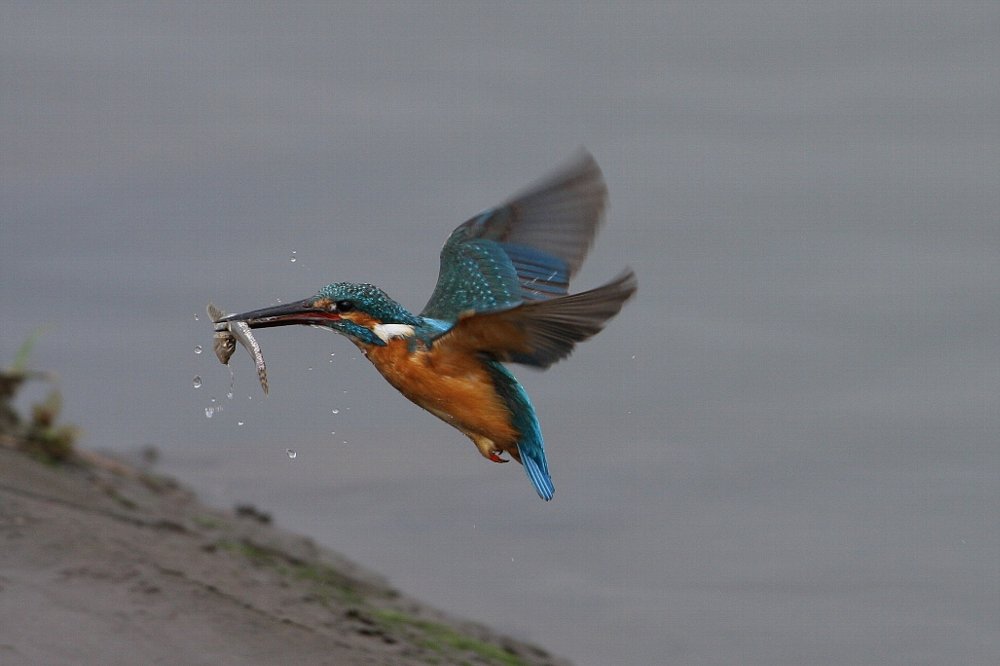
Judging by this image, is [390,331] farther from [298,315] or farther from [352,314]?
[298,315]

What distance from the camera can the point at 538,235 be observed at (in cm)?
511

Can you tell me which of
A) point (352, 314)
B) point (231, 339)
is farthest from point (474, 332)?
point (231, 339)

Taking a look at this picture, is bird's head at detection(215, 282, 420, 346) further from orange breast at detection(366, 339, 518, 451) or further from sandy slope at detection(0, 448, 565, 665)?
sandy slope at detection(0, 448, 565, 665)

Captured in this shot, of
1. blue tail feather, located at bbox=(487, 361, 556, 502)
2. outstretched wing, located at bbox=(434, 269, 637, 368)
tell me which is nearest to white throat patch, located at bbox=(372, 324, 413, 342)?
outstretched wing, located at bbox=(434, 269, 637, 368)

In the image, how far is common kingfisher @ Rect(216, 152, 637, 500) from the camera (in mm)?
3838

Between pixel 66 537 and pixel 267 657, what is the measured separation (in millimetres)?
1083

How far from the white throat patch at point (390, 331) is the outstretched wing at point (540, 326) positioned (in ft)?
0.40

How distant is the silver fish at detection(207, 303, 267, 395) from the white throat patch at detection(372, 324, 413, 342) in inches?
14.4

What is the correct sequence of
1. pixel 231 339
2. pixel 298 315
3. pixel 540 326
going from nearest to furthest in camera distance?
pixel 540 326 → pixel 298 315 → pixel 231 339

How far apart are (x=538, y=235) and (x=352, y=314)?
43.5 inches

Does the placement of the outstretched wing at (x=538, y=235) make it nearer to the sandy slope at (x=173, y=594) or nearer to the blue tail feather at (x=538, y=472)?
the blue tail feather at (x=538, y=472)

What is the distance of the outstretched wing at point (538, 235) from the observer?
4934 mm

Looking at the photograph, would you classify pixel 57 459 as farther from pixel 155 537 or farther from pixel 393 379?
pixel 393 379

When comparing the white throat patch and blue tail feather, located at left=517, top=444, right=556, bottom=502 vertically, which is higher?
the white throat patch
